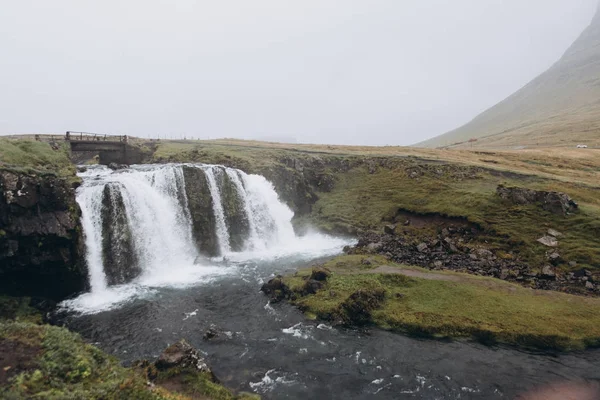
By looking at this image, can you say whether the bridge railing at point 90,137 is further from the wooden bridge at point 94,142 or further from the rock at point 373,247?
the rock at point 373,247

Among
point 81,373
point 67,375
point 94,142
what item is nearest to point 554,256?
point 81,373

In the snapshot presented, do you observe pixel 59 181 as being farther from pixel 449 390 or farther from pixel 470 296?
pixel 470 296

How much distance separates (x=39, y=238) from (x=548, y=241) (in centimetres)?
4309

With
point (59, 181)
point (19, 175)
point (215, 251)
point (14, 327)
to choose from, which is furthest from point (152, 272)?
point (14, 327)

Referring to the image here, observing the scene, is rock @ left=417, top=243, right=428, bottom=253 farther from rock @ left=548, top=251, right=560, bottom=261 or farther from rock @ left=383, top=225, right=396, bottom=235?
rock @ left=548, top=251, right=560, bottom=261

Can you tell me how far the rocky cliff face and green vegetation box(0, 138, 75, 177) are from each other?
4.96 feet

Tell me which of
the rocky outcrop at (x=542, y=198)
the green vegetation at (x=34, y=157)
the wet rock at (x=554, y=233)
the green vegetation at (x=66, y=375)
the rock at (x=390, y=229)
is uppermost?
the green vegetation at (x=34, y=157)

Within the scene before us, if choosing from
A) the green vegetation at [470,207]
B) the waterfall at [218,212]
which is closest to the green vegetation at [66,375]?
the waterfall at [218,212]

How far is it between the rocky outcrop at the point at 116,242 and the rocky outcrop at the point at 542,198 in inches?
1559

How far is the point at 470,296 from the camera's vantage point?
83.2 feet

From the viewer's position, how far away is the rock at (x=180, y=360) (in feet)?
53.7

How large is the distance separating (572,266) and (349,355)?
22.1 metres

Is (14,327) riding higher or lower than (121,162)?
lower

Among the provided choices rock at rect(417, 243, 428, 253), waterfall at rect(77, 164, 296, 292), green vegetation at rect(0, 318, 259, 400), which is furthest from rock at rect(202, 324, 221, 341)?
rock at rect(417, 243, 428, 253)
